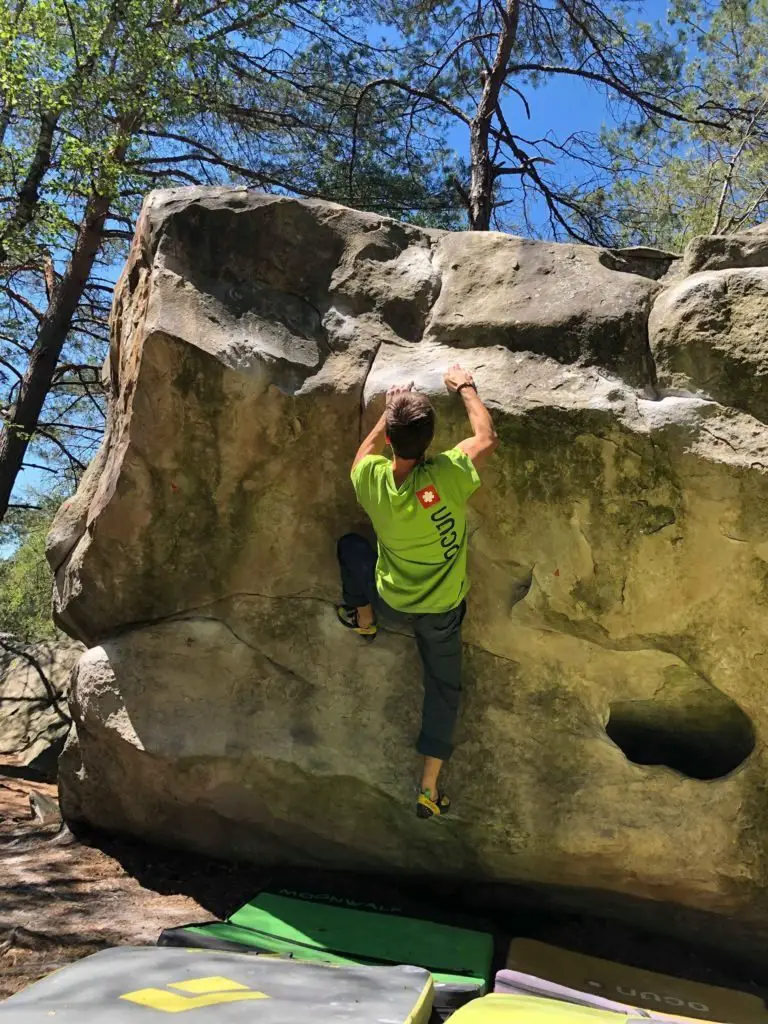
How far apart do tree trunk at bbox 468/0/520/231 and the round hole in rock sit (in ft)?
19.9

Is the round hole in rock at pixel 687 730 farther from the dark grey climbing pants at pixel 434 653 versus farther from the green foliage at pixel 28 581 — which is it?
the green foliage at pixel 28 581

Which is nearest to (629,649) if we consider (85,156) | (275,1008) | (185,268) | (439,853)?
(439,853)

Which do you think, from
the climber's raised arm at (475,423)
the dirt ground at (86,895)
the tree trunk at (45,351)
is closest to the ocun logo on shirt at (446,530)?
the climber's raised arm at (475,423)

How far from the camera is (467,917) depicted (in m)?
3.51

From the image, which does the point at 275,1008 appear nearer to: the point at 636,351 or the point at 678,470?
the point at 678,470

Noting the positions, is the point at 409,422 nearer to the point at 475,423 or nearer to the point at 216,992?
the point at 475,423

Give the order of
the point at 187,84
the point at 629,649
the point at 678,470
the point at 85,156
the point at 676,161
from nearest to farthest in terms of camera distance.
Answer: the point at 678,470 → the point at 629,649 → the point at 85,156 → the point at 187,84 → the point at 676,161

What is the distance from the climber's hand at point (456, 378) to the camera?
3.25 meters

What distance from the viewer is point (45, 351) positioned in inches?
330

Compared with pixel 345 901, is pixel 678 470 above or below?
above

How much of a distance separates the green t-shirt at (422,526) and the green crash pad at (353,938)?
128 centimetres

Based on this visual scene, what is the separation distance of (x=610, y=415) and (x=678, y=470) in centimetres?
34

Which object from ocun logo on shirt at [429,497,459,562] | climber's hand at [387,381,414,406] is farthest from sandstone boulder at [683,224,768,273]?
ocun logo on shirt at [429,497,459,562]

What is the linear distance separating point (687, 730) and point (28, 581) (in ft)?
39.8
